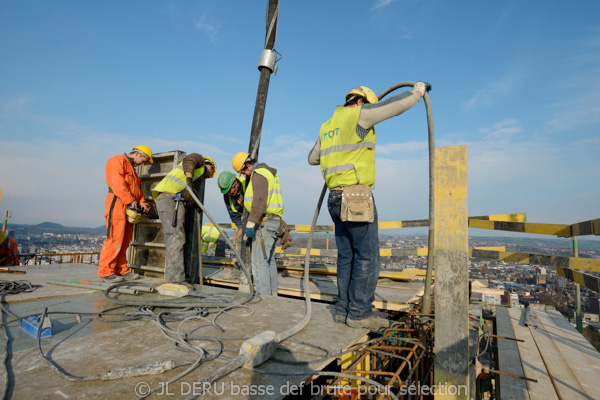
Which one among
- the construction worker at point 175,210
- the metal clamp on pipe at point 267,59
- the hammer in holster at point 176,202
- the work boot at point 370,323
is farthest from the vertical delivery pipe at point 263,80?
the work boot at point 370,323

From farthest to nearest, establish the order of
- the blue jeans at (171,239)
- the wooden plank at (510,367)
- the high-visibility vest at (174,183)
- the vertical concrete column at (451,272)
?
the high-visibility vest at (174,183), the blue jeans at (171,239), the wooden plank at (510,367), the vertical concrete column at (451,272)

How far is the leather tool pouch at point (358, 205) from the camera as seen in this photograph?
254cm

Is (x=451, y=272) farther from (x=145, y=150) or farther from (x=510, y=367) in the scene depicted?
(x=145, y=150)

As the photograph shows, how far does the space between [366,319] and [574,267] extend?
2.06 metres

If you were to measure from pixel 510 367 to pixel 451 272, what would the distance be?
201 centimetres

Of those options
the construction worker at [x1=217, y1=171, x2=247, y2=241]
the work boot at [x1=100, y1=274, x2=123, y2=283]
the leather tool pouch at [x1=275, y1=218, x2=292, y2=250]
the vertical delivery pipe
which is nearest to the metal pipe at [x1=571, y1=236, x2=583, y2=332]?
the leather tool pouch at [x1=275, y1=218, x2=292, y2=250]

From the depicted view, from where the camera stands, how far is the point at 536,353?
10.7 ft

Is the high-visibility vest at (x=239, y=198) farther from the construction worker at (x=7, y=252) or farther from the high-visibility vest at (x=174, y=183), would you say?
the construction worker at (x=7, y=252)

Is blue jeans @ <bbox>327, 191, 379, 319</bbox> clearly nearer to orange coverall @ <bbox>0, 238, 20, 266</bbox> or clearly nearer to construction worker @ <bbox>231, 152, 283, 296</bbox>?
construction worker @ <bbox>231, 152, 283, 296</bbox>

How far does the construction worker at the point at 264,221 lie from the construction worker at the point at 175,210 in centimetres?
95

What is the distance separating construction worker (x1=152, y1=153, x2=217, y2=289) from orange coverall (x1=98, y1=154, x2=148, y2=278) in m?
0.61

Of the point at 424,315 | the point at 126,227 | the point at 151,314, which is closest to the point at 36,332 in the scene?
the point at 151,314

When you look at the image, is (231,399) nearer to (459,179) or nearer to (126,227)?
(459,179)

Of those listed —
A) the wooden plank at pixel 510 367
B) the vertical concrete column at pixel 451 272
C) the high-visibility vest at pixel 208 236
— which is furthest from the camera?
the high-visibility vest at pixel 208 236
